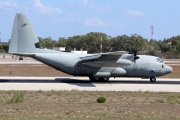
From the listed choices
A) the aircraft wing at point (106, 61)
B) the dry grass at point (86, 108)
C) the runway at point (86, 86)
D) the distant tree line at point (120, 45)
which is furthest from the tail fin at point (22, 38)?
the distant tree line at point (120, 45)

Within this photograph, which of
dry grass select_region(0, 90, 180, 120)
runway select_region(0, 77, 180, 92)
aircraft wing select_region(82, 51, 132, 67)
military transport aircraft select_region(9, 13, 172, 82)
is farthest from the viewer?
military transport aircraft select_region(9, 13, 172, 82)

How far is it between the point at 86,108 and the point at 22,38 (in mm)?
17351

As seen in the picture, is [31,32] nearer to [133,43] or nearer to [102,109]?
[102,109]

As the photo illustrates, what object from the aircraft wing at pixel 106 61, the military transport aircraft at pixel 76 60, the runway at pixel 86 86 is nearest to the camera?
the runway at pixel 86 86

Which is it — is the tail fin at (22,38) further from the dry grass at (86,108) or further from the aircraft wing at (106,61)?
the dry grass at (86,108)

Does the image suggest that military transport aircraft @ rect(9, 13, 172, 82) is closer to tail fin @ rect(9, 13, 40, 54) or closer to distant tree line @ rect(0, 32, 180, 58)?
tail fin @ rect(9, 13, 40, 54)

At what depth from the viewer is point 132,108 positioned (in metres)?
16.8

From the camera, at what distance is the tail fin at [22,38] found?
106 feet

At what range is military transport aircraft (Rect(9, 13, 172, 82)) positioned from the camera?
32.3 metres

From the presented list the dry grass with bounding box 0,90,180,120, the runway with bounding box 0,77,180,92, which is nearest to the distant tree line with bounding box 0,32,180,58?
the runway with bounding box 0,77,180,92

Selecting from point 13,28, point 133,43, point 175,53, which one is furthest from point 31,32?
point 175,53

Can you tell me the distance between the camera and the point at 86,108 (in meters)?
16.6

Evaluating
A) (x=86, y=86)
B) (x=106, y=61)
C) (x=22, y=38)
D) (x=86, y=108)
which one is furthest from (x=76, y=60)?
(x=86, y=108)

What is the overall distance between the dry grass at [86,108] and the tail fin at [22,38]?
1080cm
